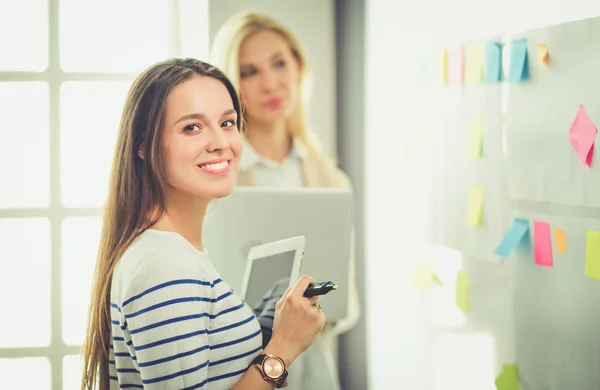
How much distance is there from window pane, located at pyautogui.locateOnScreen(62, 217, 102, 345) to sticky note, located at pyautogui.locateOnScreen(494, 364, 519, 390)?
4.11 feet

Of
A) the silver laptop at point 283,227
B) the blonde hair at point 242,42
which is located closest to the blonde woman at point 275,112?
the blonde hair at point 242,42

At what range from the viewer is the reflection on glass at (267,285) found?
3.73ft

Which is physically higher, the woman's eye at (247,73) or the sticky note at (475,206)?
the woman's eye at (247,73)

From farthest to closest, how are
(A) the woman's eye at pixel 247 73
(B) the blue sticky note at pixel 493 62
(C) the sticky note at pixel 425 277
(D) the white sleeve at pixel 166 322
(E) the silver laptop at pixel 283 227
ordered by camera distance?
(A) the woman's eye at pixel 247 73 < (C) the sticky note at pixel 425 277 < (E) the silver laptop at pixel 283 227 < (B) the blue sticky note at pixel 493 62 < (D) the white sleeve at pixel 166 322

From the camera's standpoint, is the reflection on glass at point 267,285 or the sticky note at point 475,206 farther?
the sticky note at point 475,206

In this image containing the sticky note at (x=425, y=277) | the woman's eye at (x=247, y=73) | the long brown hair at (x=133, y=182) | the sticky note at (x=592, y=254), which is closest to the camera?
the long brown hair at (x=133, y=182)

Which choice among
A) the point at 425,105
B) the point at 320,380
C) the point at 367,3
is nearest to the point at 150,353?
the point at 320,380

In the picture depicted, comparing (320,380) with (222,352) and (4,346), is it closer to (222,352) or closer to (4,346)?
(222,352)

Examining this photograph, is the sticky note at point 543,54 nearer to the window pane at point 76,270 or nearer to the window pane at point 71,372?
the window pane at point 76,270

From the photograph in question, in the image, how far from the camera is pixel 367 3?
69.5 inches

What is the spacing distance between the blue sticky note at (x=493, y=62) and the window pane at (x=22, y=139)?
1309 mm

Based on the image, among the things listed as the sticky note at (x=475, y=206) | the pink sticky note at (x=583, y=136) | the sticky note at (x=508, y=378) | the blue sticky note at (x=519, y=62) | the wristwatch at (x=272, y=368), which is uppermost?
the blue sticky note at (x=519, y=62)

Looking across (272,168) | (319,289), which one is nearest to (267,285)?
(319,289)

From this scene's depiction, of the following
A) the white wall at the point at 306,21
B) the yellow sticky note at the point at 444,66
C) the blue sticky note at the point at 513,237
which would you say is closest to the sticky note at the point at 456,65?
the yellow sticky note at the point at 444,66
